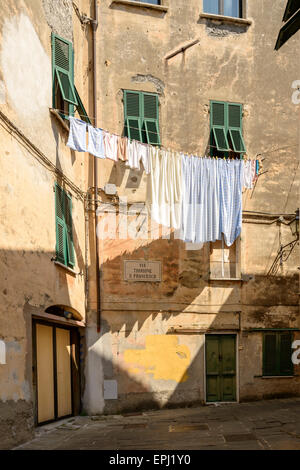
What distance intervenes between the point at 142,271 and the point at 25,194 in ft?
14.9

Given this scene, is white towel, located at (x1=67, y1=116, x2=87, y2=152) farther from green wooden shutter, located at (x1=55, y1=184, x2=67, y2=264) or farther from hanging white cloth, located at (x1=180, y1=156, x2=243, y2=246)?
hanging white cloth, located at (x1=180, y1=156, x2=243, y2=246)

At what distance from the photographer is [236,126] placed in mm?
13820

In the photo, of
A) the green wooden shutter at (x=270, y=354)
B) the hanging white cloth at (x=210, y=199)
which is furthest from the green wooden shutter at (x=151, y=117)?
the green wooden shutter at (x=270, y=354)

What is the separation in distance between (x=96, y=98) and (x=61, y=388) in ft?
22.6

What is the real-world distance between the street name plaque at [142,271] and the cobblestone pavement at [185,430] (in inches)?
124

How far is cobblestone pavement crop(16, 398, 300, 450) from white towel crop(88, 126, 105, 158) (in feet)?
18.2

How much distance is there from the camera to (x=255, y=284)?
13.8 meters

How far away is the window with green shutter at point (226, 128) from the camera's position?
1364cm

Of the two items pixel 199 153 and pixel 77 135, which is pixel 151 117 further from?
pixel 77 135

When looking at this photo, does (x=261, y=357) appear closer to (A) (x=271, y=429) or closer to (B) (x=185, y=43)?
(A) (x=271, y=429)

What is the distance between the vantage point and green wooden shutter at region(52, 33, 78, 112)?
10.8 metres

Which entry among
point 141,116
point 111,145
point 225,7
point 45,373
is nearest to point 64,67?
point 111,145

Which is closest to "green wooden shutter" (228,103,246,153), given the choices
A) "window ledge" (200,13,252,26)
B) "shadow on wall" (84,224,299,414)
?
"window ledge" (200,13,252,26)
